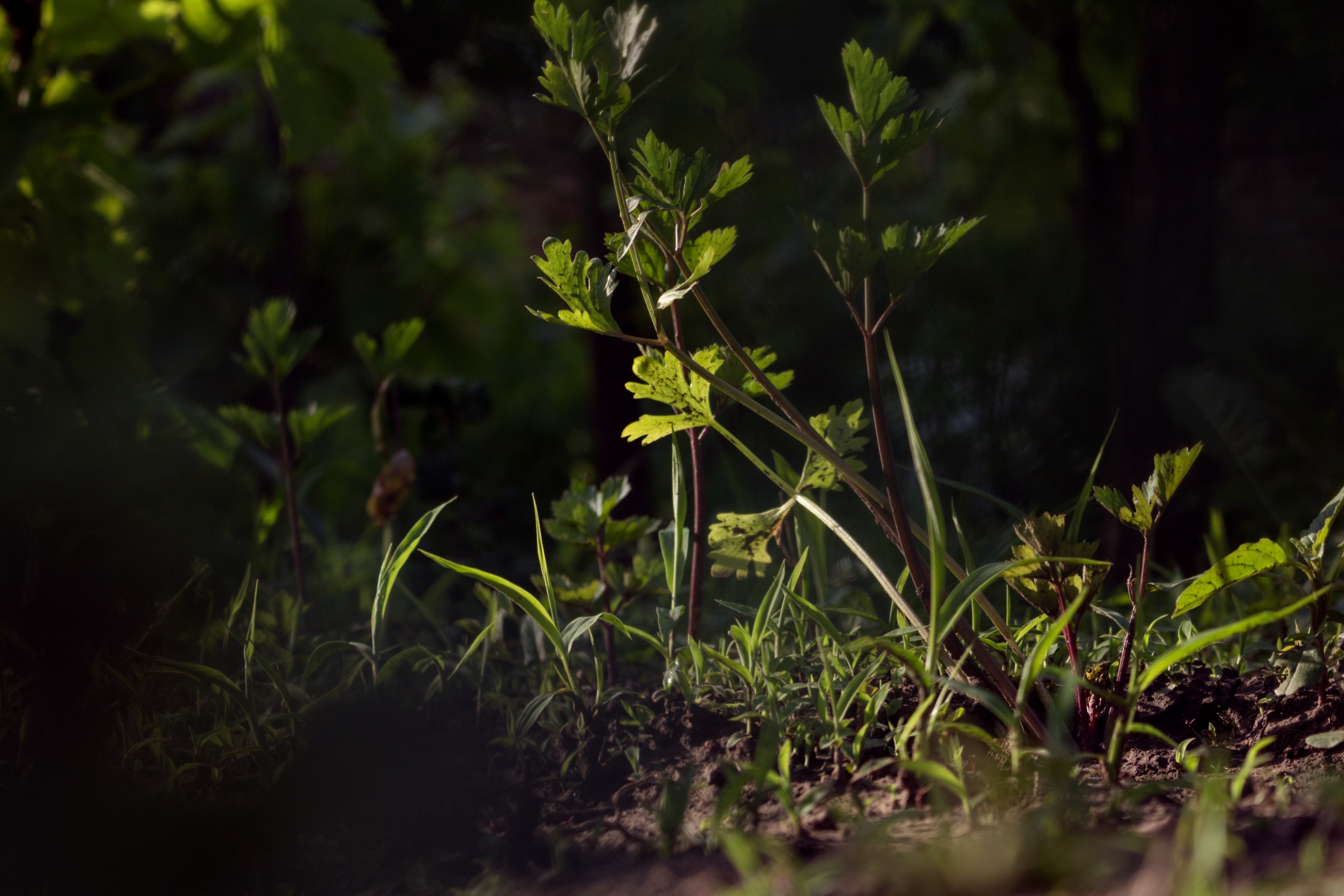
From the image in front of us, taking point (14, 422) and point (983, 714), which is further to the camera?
point (14, 422)

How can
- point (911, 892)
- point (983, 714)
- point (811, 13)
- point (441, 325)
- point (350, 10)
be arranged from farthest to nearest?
point (441, 325)
point (811, 13)
point (350, 10)
point (983, 714)
point (911, 892)

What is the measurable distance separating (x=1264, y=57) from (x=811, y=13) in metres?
0.87

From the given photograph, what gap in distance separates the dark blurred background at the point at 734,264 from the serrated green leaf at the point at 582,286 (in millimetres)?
660

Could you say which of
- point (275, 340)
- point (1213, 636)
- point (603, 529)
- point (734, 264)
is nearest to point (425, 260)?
point (734, 264)

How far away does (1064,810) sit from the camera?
2.08ft

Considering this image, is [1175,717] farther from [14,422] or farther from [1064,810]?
[14,422]

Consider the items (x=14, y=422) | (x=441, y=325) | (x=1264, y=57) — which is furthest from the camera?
(x=441, y=325)

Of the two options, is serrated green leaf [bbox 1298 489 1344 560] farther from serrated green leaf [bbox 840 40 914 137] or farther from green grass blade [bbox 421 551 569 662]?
green grass blade [bbox 421 551 569 662]

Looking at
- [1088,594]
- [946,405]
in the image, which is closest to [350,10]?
[946,405]

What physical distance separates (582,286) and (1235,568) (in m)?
0.60

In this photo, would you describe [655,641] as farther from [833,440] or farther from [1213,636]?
[1213,636]

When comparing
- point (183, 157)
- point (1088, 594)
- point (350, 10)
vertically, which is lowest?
point (1088, 594)

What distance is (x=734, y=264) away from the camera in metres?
2.09

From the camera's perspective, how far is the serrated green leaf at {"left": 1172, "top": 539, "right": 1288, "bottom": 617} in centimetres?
77
